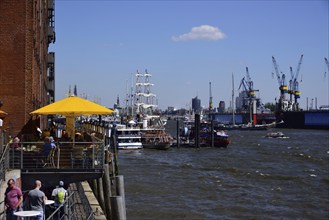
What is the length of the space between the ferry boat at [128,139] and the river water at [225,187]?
449 inches

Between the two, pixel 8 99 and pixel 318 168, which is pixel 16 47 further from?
pixel 318 168

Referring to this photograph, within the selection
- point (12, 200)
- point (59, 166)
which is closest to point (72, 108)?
point (59, 166)

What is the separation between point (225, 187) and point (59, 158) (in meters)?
25.4

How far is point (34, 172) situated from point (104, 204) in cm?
641

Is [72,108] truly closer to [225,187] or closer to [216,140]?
[225,187]

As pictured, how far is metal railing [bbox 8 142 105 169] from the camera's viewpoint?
17.1 meters

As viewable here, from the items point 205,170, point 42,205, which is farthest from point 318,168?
point 42,205

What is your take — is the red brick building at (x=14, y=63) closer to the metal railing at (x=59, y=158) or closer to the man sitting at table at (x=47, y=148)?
the metal railing at (x=59, y=158)

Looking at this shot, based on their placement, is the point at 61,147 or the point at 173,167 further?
the point at 173,167

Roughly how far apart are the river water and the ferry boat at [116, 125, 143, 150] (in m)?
11.4

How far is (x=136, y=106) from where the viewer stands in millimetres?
111250

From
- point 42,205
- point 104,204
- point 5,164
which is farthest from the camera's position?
point 104,204

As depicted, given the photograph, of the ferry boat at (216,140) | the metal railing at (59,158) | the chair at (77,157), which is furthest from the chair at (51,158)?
the ferry boat at (216,140)

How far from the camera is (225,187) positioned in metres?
40.9
